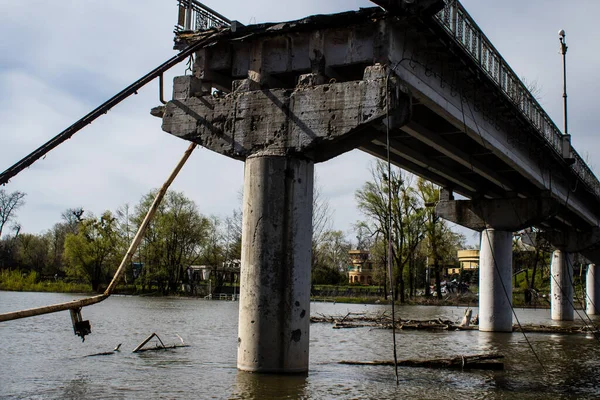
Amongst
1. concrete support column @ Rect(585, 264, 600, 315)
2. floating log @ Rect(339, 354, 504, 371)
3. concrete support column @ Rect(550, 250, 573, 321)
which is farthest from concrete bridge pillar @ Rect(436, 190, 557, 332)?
concrete support column @ Rect(585, 264, 600, 315)

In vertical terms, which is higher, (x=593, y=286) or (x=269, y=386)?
(x=593, y=286)

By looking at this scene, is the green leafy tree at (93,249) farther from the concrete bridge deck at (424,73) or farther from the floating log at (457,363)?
the floating log at (457,363)

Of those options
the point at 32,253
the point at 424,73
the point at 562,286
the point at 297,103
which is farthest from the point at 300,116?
the point at 32,253

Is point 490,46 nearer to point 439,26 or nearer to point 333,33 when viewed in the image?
point 439,26

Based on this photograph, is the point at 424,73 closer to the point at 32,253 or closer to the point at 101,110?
the point at 101,110

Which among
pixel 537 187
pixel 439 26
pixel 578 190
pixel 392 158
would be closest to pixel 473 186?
pixel 537 187

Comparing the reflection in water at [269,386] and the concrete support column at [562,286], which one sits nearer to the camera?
the reflection in water at [269,386]

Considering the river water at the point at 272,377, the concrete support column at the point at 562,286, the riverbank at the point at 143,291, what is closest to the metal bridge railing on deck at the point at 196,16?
the river water at the point at 272,377

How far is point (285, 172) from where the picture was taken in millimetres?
12586

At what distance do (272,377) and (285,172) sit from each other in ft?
12.4

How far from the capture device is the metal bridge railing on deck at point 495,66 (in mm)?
15055

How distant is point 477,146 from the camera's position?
2164 centimetres

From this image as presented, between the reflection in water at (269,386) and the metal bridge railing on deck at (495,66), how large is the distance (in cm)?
791

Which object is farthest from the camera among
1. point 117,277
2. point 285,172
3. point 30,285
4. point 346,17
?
point 30,285
